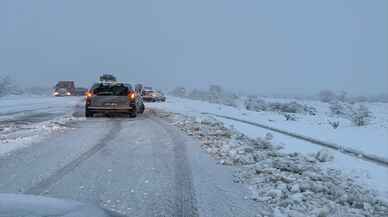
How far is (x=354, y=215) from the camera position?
7.49 meters

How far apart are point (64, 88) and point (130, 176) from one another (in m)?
62.7

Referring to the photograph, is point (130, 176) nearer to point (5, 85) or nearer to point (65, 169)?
point (65, 169)

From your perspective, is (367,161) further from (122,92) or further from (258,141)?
(122,92)

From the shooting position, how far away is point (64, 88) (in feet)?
233

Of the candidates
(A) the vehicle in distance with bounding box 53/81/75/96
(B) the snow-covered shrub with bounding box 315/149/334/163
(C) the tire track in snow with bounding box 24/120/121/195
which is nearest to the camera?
(C) the tire track in snow with bounding box 24/120/121/195

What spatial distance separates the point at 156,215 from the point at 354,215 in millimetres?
2515

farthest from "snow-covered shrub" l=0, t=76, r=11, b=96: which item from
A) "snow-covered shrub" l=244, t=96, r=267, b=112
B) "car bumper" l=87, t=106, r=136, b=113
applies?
"car bumper" l=87, t=106, r=136, b=113

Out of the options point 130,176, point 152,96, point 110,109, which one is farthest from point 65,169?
point 152,96

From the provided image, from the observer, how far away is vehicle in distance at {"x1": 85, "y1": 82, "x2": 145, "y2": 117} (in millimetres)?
27281

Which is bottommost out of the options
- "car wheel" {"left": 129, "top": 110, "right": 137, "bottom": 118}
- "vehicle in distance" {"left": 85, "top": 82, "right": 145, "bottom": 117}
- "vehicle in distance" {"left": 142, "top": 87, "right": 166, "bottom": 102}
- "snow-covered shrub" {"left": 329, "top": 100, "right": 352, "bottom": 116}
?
"snow-covered shrub" {"left": 329, "top": 100, "right": 352, "bottom": 116}

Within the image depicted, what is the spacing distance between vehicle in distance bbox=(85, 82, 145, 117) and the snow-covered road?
10765 mm

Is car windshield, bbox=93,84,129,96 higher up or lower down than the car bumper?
higher up

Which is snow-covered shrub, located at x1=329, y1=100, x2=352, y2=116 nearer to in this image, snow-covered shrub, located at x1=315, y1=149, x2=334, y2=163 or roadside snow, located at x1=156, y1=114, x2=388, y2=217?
roadside snow, located at x1=156, y1=114, x2=388, y2=217

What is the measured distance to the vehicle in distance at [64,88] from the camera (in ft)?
230
